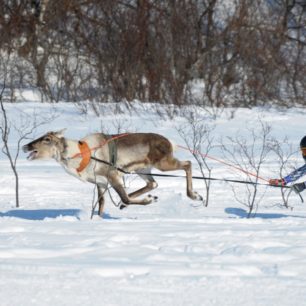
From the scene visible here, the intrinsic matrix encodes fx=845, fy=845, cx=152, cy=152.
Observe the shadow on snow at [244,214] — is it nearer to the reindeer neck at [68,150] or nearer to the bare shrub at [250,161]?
the bare shrub at [250,161]

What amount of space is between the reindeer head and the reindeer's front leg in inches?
26.1

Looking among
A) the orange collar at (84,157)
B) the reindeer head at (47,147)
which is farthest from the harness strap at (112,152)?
the reindeer head at (47,147)

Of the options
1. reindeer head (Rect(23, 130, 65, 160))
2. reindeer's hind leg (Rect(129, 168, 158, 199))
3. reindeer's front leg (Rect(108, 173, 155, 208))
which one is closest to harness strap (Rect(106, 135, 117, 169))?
reindeer's front leg (Rect(108, 173, 155, 208))

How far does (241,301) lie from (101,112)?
1537cm

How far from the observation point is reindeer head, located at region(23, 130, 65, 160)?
8.92 m

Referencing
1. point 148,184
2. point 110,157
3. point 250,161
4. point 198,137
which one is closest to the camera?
point 110,157

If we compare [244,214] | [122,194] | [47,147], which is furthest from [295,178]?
[47,147]

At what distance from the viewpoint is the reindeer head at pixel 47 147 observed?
8.92m

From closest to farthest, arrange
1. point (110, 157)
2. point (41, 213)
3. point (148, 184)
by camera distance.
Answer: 1. point (110, 157)
2. point (41, 213)
3. point (148, 184)

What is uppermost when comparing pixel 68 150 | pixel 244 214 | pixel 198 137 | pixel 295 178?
pixel 68 150

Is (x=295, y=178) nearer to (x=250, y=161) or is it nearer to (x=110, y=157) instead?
(x=110, y=157)

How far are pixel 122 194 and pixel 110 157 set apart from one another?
0.43 meters

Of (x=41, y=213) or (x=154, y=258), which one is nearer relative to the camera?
(x=154, y=258)

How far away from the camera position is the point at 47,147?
8961 mm
